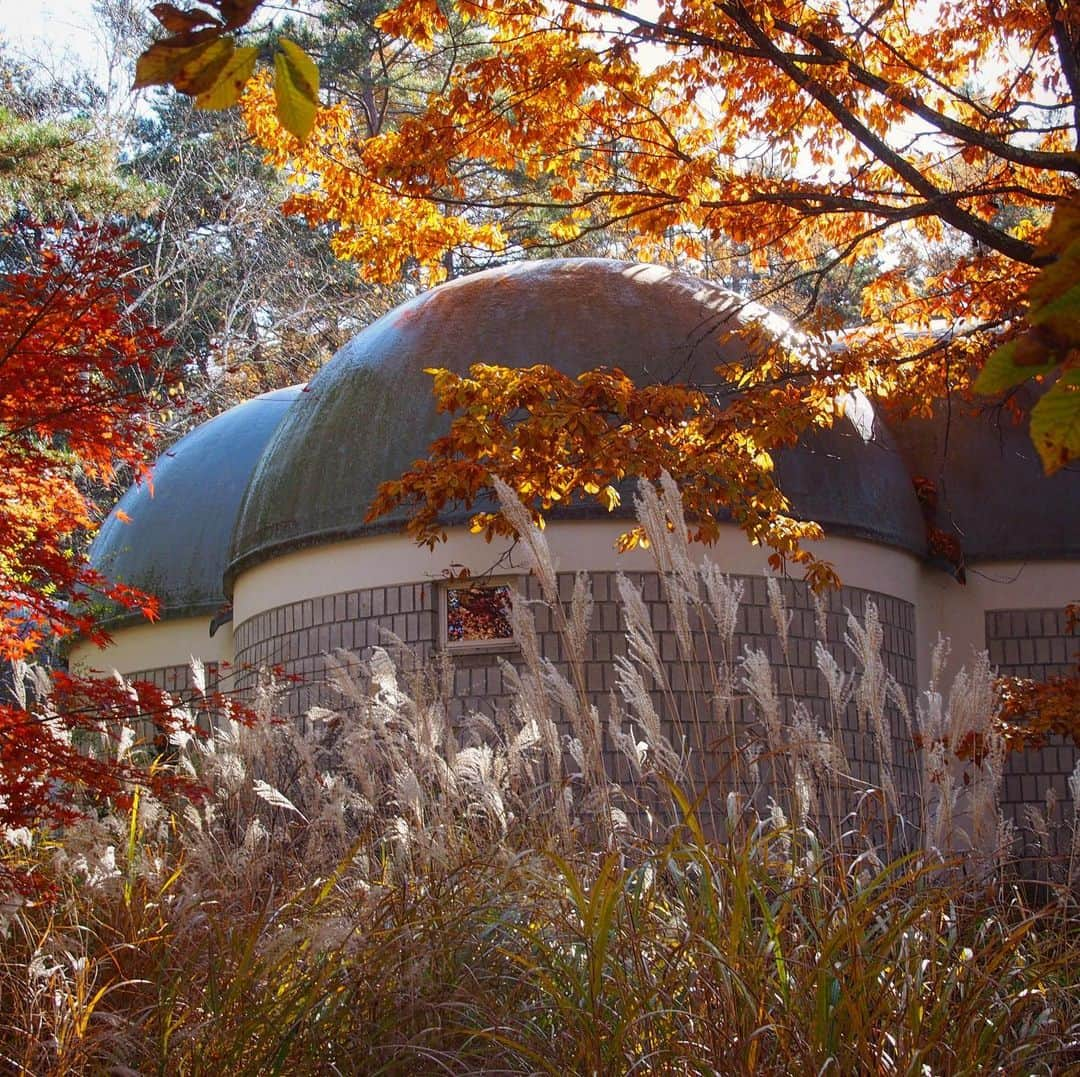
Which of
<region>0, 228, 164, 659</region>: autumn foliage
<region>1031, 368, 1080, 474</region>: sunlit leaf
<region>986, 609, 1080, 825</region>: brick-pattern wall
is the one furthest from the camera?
<region>986, 609, 1080, 825</region>: brick-pattern wall

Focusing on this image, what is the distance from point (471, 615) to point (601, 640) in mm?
1042

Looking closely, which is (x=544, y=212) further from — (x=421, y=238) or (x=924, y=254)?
(x=421, y=238)

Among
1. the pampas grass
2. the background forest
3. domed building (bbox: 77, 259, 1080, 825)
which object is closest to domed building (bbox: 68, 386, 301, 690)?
domed building (bbox: 77, 259, 1080, 825)

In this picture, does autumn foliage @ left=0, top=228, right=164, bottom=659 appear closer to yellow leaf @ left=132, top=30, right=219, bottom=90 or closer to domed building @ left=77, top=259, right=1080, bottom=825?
yellow leaf @ left=132, top=30, right=219, bottom=90

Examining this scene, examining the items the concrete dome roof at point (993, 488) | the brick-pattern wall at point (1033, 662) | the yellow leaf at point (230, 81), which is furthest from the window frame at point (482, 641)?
the yellow leaf at point (230, 81)

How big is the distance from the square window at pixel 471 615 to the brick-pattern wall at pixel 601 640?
0.09 m

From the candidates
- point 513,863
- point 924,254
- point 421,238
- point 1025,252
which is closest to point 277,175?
point 924,254

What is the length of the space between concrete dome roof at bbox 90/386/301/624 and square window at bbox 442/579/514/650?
4871 millimetres

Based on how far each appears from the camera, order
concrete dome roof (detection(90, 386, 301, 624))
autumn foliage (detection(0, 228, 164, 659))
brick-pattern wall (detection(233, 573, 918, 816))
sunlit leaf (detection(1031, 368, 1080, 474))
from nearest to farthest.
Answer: sunlit leaf (detection(1031, 368, 1080, 474)) < autumn foliage (detection(0, 228, 164, 659)) < brick-pattern wall (detection(233, 573, 918, 816)) < concrete dome roof (detection(90, 386, 301, 624))

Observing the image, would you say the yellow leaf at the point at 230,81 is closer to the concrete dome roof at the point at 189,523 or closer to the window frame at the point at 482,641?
the window frame at the point at 482,641

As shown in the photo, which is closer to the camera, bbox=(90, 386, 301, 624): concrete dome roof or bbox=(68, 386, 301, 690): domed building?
bbox=(68, 386, 301, 690): domed building

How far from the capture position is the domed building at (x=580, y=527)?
1193 cm

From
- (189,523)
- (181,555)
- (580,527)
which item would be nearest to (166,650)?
(181,555)

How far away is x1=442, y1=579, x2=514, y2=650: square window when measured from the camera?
11945 mm
